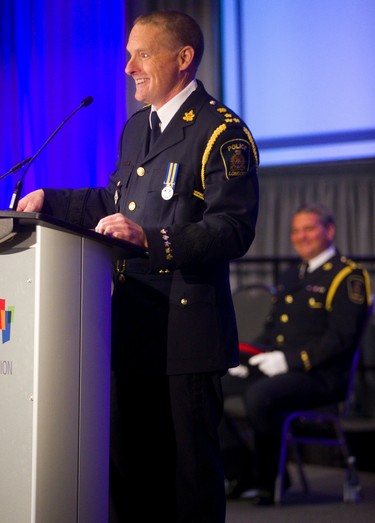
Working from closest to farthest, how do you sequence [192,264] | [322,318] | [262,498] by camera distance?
[192,264] → [262,498] → [322,318]

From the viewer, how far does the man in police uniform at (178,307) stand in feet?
5.94

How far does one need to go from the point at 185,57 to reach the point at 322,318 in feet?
7.76

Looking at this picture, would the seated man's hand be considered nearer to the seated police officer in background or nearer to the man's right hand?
the seated police officer in background

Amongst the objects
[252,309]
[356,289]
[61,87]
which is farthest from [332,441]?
[61,87]

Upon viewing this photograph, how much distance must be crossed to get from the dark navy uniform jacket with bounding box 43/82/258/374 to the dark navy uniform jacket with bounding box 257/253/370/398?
2.06 meters

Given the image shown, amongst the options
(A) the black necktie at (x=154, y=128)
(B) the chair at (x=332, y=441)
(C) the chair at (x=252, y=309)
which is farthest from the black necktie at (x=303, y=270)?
(A) the black necktie at (x=154, y=128)

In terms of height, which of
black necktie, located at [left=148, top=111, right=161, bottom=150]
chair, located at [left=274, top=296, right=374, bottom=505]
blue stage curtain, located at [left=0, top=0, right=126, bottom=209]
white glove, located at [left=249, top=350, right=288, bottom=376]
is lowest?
chair, located at [left=274, top=296, right=374, bottom=505]

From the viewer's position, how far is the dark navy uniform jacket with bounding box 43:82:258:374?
5.98 feet

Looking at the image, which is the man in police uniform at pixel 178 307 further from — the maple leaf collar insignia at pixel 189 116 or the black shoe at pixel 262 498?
the black shoe at pixel 262 498

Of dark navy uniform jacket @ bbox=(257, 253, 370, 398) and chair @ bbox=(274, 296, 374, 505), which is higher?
dark navy uniform jacket @ bbox=(257, 253, 370, 398)

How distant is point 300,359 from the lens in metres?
3.92

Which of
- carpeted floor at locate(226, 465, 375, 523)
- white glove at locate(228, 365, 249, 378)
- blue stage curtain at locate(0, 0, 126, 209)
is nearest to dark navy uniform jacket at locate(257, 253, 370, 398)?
white glove at locate(228, 365, 249, 378)

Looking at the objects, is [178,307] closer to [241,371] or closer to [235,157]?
[235,157]

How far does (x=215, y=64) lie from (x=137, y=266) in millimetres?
4667
